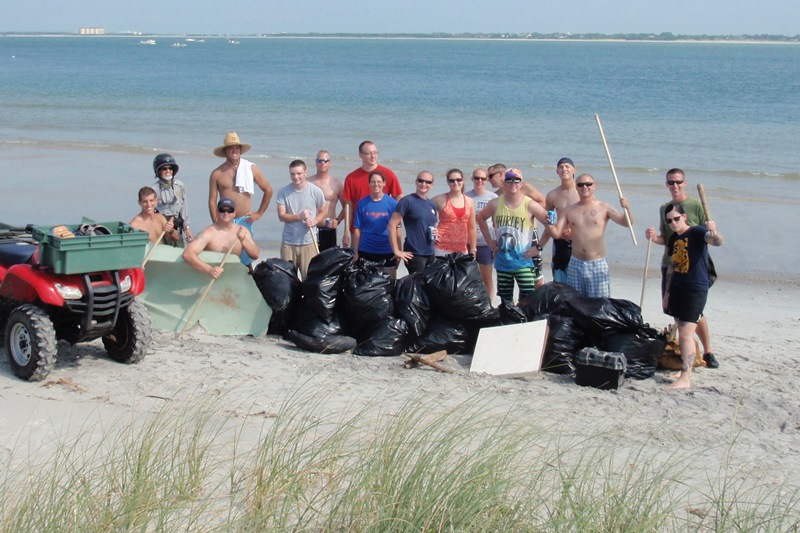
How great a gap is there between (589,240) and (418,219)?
1.37 m

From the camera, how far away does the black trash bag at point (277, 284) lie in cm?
706

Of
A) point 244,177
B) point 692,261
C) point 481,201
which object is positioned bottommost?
point 692,261

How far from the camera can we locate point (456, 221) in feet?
24.9

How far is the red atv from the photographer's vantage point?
5.55m

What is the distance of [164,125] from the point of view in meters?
27.3

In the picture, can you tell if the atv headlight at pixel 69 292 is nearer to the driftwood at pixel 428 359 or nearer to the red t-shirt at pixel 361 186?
the driftwood at pixel 428 359

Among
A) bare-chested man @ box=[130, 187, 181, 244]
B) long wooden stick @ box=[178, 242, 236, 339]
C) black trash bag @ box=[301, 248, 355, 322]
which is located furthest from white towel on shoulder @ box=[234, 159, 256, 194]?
black trash bag @ box=[301, 248, 355, 322]

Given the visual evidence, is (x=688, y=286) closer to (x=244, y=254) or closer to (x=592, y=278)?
(x=592, y=278)

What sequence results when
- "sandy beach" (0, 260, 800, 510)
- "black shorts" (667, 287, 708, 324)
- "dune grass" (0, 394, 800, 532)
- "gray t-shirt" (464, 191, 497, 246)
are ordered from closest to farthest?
"dune grass" (0, 394, 800, 532) < "sandy beach" (0, 260, 800, 510) < "black shorts" (667, 287, 708, 324) < "gray t-shirt" (464, 191, 497, 246)

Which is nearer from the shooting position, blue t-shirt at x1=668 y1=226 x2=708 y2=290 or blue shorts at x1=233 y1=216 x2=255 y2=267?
blue t-shirt at x1=668 y1=226 x2=708 y2=290

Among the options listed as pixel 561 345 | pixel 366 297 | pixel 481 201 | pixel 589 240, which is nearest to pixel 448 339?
pixel 366 297

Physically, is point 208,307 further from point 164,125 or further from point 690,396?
point 164,125

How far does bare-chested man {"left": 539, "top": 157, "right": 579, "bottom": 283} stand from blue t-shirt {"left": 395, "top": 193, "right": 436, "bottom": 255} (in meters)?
0.95

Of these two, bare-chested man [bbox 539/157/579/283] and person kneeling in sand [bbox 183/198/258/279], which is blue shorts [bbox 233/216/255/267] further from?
bare-chested man [bbox 539/157/579/283]
